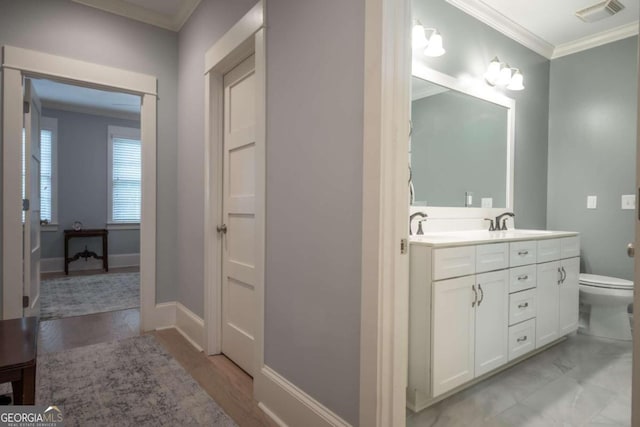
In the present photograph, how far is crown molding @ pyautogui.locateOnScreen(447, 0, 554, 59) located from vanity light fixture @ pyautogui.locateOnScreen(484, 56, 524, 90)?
0.28 meters

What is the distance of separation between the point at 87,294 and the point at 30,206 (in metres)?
1.76

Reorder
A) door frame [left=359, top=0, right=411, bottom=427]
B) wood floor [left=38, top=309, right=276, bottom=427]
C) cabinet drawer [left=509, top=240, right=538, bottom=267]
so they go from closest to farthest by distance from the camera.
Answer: door frame [left=359, top=0, right=411, bottom=427], wood floor [left=38, top=309, right=276, bottom=427], cabinet drawer [left=509, top=240, right=538, bottom=267]

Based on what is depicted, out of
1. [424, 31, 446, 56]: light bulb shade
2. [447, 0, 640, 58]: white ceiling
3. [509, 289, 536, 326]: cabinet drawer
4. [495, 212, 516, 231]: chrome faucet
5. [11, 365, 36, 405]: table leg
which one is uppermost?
[447, 0, 640, 58]: white ceiling

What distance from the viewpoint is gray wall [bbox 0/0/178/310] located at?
2.39m

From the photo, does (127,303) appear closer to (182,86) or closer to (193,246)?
(193,246)

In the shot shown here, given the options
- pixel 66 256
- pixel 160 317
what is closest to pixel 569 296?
pixel 160 317

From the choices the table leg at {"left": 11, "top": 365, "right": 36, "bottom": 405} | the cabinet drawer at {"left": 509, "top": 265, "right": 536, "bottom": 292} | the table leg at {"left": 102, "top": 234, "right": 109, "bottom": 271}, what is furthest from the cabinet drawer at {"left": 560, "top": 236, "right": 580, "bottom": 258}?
the table leg at {"left": 102, "top": 234, "right": 109, "bottom": 271}

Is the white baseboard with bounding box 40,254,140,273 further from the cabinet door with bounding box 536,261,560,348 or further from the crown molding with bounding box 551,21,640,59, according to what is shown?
the crown molding with bounding box 551,21,640,59

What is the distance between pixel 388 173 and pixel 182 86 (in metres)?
2.41

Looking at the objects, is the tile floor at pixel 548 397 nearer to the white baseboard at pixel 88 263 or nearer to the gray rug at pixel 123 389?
the gray rug at pixel 123 389

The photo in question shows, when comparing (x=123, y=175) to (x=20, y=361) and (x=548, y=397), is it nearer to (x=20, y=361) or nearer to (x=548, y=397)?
(x=20, y=361)

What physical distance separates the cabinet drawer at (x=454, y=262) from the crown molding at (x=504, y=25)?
1.84 metres

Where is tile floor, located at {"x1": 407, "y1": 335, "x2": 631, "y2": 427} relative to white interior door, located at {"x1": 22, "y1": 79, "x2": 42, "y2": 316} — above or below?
below

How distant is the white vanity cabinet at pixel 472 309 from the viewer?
1.67 metres
